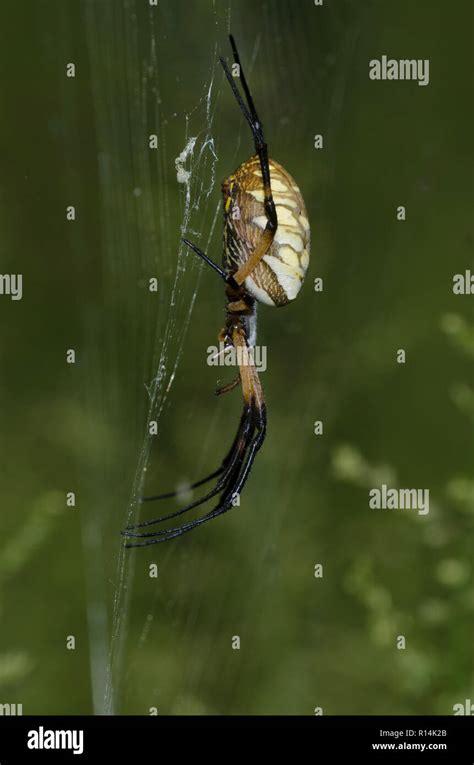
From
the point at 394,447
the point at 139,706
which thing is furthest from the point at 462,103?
the point at 139,706

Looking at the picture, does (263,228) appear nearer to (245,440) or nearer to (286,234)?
(286,234)

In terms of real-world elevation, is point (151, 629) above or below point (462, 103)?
below

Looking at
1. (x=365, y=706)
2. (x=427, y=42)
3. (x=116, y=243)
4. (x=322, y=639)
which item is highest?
(x=427, y=42)

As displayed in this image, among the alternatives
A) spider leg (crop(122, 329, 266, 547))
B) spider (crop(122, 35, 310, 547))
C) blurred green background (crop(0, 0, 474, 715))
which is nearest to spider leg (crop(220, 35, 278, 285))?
spider (crop(122, 35, 310, 547))

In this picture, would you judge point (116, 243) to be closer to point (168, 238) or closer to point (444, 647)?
point (168, 238)

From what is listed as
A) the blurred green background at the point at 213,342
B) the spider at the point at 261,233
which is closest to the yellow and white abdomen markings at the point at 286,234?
the spider at the point at 261,233

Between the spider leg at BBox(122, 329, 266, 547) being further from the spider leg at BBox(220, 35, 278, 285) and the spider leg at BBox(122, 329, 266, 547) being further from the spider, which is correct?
the spider leg at BBox(220, 35, 278, 285)
